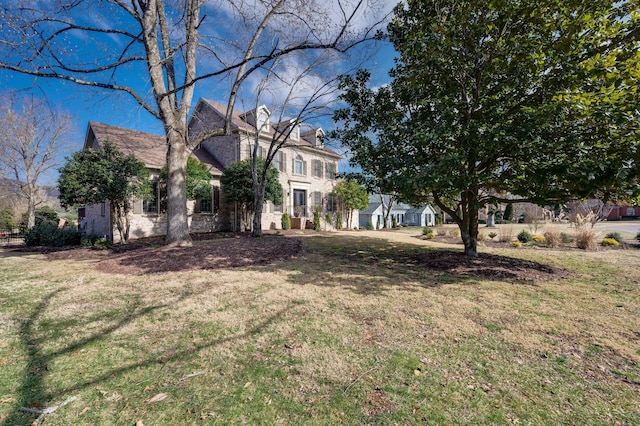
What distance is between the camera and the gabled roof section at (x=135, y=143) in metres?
13.6

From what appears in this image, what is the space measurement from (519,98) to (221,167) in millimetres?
15384

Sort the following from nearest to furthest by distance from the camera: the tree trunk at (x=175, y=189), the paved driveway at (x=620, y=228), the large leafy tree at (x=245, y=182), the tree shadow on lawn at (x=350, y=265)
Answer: the tree shadow on lawn at (x=350, y=265), the tree trunk at (x=175, y=189), the large leafy tree at (x=245, y=182), the paved driveway at (x=620, y=228)

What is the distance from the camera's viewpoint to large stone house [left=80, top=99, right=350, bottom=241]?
1353cm

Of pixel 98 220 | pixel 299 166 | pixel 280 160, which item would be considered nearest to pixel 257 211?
pixel 280 160

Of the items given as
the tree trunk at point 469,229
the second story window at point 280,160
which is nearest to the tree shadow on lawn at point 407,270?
the tree trunk at point 469,229

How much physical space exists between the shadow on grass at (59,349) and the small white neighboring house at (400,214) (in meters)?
31.7

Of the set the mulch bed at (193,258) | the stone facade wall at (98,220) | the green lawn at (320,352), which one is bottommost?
the green lawn at (320,352)

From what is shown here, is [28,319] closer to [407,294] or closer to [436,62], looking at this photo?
[407,294]

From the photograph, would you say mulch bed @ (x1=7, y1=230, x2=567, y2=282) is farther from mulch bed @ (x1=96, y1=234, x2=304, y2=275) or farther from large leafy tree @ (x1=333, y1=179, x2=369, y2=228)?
large leafy tree @ (x1=333, y1=179, x2=369, y2=228)

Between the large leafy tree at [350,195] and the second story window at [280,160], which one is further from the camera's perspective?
the large leafy tree at [350,195]

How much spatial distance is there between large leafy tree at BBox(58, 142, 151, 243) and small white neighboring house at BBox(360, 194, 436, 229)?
27354 millimetres

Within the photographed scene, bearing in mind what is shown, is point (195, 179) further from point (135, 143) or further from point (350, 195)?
point (350, 195)

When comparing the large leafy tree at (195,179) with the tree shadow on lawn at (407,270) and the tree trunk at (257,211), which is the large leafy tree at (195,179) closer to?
the tree trunk at (257,211)

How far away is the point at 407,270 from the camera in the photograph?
6281mm
